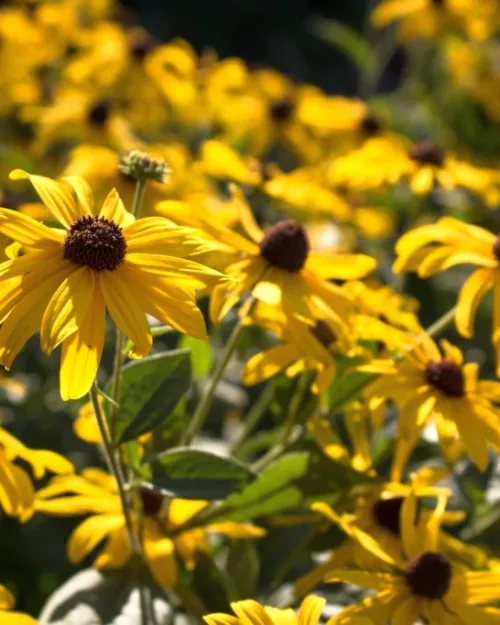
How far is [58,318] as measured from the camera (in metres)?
0.90

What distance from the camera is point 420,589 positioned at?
3.55ft

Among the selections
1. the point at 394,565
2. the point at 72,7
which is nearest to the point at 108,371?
the point at 394,565

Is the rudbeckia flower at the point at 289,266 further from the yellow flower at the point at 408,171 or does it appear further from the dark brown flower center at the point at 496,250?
the yellow flower at the point at 408,171

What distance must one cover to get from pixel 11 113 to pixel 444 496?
1.75 metres

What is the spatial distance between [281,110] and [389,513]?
137cm

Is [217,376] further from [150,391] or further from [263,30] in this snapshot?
[263,30]

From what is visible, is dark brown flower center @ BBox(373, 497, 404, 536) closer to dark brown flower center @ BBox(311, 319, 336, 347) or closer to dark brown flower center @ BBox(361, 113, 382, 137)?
dark brown flower center @ BBox(311, 319, 336, 347)

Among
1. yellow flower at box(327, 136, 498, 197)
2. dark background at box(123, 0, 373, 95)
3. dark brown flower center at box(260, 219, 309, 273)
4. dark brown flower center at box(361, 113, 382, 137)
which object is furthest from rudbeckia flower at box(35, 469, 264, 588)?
dark background at box(123, 0, 373, 95)

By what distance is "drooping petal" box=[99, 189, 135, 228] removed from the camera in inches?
41.2

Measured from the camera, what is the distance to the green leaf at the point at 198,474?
3.57ft

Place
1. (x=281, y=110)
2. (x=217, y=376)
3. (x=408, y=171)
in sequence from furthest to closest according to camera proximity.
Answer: (x=281, y=110) → (x=408, y=171) → (x=217, y=376)

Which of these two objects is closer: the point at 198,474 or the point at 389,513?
the point at 198,474

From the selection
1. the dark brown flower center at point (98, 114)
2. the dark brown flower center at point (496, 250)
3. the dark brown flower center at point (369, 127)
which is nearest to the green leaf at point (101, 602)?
the dark brown flower center at point (496, 250)

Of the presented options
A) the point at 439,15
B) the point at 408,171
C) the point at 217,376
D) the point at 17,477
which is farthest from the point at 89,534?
the point at 439,15
